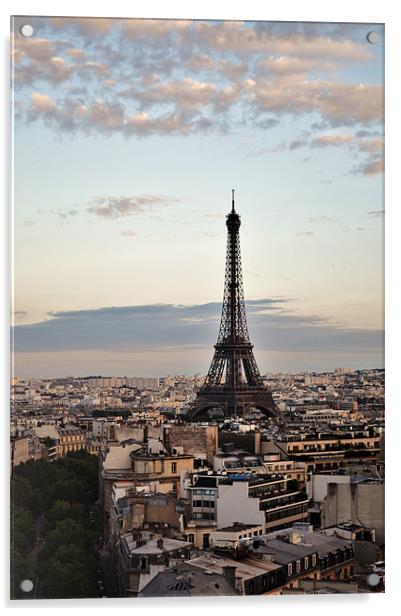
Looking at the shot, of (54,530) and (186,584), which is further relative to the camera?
(54,530)

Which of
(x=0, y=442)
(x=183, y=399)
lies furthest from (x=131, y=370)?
(x=0, y=442)

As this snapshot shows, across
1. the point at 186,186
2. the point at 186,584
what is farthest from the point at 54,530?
the point at 186,186

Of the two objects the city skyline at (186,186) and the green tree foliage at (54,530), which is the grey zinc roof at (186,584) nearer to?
the green tree foliage at (54,530)

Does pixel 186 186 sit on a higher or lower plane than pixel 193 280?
higher

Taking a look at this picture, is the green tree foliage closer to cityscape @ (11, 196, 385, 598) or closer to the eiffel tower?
cityscape @ (11, 196, 385, 598)

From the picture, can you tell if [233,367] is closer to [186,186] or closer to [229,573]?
[186,186]

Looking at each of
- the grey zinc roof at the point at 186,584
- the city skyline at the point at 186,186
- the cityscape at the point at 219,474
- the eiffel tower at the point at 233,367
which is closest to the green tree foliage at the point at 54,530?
the cityscape at the point at 219,474
